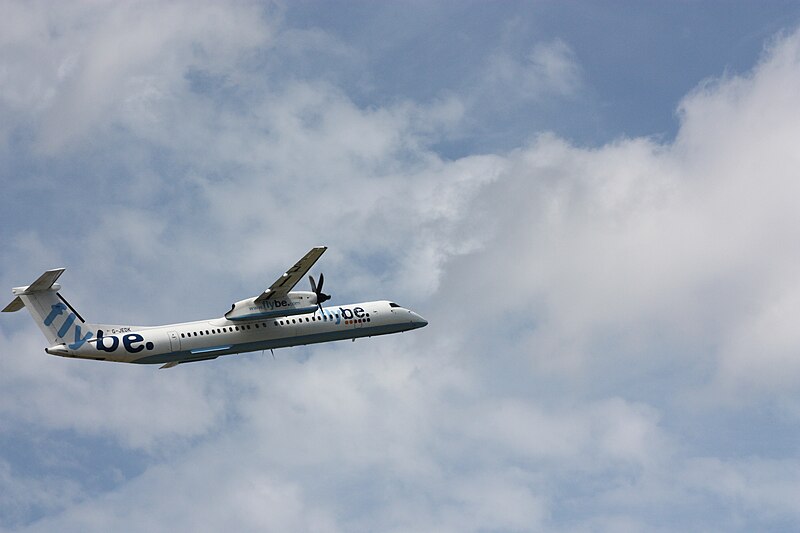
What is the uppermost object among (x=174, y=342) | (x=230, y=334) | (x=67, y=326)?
(x=230, y=334)

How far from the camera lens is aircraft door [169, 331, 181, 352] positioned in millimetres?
77062

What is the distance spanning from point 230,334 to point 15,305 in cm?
1360

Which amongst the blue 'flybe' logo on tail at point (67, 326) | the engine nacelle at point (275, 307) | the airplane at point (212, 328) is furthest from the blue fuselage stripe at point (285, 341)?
the blue 'flybe' logo on tail at point (67, 326)

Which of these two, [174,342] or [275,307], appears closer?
[174,342]

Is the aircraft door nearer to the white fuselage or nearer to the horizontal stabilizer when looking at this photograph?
the white fuselage

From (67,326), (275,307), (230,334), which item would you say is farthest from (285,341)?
(67,326)

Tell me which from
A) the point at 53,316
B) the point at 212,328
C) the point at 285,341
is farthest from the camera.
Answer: the point at 285,341

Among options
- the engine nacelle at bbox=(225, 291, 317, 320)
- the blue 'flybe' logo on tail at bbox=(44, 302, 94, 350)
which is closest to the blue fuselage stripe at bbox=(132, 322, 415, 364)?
the engine nacelle at bbox=(225, 291, 317, 320)

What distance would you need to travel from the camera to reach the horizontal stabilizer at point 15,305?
77156mm

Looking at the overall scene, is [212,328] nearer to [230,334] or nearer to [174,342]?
[230,334]

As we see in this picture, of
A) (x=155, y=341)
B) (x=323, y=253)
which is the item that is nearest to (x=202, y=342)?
(x=155, y=341)

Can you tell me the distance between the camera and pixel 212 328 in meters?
78.7

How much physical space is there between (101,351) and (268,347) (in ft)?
36.4

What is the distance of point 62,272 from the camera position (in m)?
75.8
